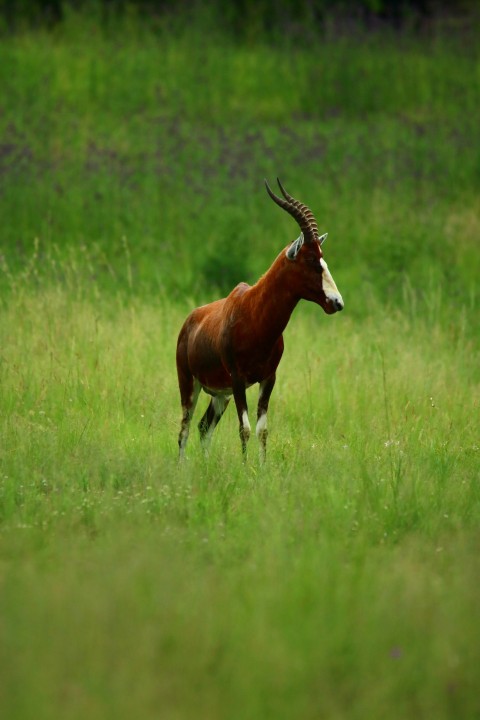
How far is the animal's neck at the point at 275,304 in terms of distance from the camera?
6691mm

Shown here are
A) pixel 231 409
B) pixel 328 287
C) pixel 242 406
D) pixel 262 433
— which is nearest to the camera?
pixel 328 287

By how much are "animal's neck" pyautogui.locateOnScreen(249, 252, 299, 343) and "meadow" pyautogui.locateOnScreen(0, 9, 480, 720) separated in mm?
876

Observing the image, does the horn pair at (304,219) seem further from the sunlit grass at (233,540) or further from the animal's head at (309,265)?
the sunlit grass at (233,540)

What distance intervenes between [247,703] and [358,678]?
A: 49 cm

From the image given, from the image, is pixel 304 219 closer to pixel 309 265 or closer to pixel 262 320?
pixel 309 265

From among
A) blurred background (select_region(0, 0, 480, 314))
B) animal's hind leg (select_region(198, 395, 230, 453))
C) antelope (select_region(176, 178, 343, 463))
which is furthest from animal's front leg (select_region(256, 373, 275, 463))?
blurred background (select_region(0, 0, 480, 314))

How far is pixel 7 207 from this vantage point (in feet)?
Answer: 53.2

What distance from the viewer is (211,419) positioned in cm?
759

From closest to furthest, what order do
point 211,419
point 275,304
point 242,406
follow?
1. point 275,304
2. point 242,406
3. point 211,419

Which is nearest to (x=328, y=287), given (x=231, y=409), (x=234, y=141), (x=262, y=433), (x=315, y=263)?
(x=315, y=263)

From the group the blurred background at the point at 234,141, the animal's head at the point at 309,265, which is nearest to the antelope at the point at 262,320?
the animal's head at the point at 309,265

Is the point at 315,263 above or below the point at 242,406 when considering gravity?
above

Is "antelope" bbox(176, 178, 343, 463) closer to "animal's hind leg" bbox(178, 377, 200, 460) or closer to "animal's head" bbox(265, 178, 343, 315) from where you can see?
"animal's head" bbox(265, 178, 343, 315)

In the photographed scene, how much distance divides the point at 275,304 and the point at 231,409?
234cm
